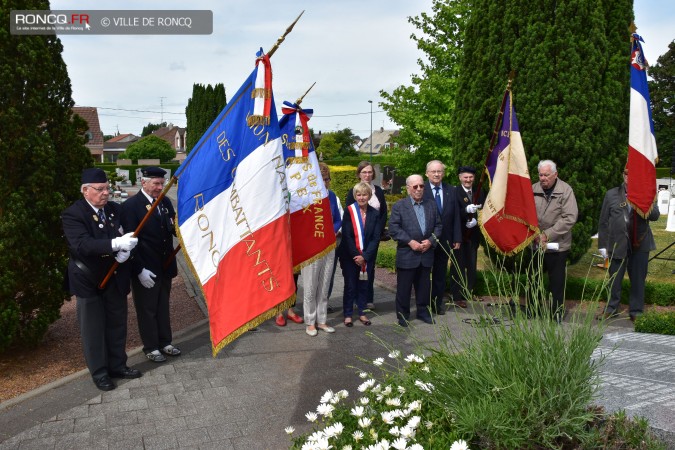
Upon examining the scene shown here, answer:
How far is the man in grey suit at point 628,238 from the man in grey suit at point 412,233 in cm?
223

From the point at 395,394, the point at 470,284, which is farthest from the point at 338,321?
the point at 395,394

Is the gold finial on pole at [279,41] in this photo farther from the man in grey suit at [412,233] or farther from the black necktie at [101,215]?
the man in grey suit at [412,233]

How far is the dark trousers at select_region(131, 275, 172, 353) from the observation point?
581 centimetres

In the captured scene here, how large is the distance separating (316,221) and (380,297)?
3942 mm

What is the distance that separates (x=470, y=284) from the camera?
8.02m

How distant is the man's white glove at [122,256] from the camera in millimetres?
4969

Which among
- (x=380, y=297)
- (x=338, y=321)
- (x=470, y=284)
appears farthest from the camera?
(x=380, y=297)

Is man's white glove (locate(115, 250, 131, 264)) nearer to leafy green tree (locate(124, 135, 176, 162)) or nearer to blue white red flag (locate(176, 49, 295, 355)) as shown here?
blue white red flag (locate(176, 49, 295, 355))

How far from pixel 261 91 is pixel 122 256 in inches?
80.8

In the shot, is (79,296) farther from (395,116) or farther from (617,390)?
(395,116)

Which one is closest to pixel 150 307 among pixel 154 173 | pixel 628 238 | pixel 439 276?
pixel 154 173

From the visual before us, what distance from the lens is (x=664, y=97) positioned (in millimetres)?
46625

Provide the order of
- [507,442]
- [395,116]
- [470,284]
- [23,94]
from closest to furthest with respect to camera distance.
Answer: [507,442] < [23,94] < [470,284] < [395,116]

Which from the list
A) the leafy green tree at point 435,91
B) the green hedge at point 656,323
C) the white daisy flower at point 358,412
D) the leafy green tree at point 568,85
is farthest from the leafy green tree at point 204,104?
the white daisy flower at point 358,412
